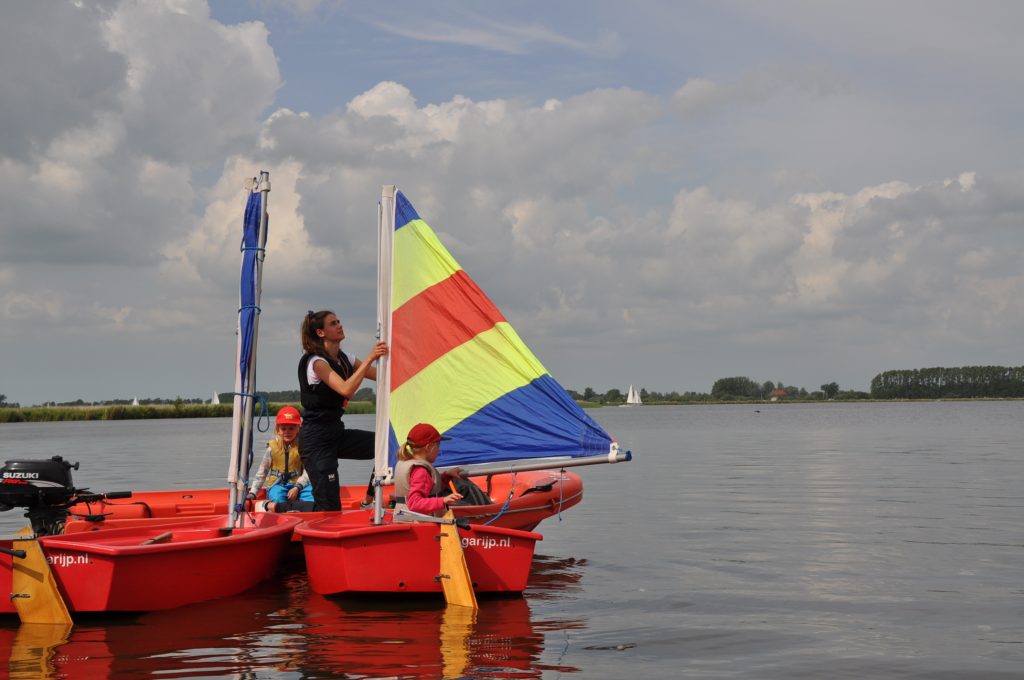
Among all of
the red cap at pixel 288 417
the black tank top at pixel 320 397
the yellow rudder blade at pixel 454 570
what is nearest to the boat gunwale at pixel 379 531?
the yellow rudder blade at pixel 454 570

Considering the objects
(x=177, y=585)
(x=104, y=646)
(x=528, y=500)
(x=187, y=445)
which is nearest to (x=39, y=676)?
(x=104, y=646)

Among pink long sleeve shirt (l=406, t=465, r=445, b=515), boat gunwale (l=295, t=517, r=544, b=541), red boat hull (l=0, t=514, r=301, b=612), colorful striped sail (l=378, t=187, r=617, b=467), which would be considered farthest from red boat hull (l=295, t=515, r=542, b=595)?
colorful striped sail (l=378, t=187, r=617, b=467)

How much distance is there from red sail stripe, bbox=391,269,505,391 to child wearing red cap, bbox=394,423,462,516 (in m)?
0.69

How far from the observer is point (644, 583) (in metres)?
11.9

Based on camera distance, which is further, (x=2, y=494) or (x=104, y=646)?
(x=2, y=494)

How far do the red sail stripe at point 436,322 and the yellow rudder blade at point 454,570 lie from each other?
1.83 m

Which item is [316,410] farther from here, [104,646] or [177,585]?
[104,646]

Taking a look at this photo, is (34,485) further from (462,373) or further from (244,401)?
(462,373)

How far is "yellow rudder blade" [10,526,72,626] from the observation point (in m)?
9.18

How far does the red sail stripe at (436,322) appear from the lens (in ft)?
36.0

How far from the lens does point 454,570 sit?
9805 millimetres

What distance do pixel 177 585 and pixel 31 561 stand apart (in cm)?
134

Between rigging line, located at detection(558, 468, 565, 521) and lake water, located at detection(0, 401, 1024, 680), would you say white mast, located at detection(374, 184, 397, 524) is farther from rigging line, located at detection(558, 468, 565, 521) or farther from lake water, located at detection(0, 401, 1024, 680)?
rigging line, located at detection(558, 468, 565, 521)

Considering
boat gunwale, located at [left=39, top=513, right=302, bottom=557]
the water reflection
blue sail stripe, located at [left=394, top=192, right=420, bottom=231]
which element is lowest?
the water reflection
